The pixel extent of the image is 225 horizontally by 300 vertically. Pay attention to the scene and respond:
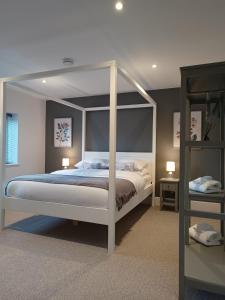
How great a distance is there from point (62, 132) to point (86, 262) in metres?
4.09

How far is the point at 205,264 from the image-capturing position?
1.82 meters

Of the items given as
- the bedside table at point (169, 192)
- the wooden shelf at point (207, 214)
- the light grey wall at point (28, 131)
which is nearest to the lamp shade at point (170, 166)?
the bedside table at point (169, 192)

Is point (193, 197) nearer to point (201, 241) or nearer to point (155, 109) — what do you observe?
point (201, 241)

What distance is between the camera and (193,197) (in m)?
1.73

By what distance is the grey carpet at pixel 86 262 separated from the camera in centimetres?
186

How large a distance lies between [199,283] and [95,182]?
1.65 metres

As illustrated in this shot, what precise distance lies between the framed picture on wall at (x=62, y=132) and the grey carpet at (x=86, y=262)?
104 inches

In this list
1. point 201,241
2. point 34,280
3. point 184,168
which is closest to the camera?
point 184,168

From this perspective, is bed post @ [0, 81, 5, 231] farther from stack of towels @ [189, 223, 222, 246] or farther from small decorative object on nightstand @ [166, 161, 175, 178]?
small decorative object on nightstand @ [166, 161, 175, 178]

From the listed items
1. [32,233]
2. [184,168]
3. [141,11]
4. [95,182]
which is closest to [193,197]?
[184,168]

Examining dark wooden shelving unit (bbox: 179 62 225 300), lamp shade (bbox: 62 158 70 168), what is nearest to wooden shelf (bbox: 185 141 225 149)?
dark wooden shelving unit (bbox: 179 62 225 300)

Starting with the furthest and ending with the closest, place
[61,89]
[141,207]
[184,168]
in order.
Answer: [61,89]
[141,207]
[184,168]

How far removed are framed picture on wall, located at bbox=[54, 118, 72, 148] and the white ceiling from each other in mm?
2120

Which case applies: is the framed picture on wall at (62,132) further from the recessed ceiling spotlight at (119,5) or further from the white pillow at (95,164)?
the recessed ceiling spotlight at (119,5)
